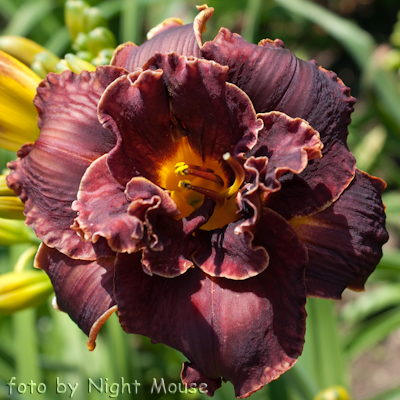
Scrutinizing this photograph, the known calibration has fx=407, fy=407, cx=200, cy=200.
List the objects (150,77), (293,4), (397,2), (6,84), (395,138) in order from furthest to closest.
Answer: (397,2)
(395,138)
(293,4)
(6,84)
(150,77)

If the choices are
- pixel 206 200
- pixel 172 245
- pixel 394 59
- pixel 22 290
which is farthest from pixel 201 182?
pixel 394 59

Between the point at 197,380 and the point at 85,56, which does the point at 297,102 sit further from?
the point at 85,56

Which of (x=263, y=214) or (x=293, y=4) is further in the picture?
(x=293, y=4)

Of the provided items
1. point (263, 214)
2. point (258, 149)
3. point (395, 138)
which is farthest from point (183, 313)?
point (395, 138)

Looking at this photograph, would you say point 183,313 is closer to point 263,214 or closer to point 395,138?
point 263,214

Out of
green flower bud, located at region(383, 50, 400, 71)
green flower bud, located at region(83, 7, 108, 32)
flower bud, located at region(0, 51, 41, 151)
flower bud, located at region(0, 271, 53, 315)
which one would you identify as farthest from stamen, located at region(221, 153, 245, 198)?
green flower bud, located at region(383, 50, 400, 71)

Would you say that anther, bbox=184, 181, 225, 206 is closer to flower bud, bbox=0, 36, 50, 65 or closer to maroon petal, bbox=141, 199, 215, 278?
maroon petal, bbox=141, 199, 215, 278

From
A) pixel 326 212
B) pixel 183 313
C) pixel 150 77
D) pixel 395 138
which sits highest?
pixel 150 77
